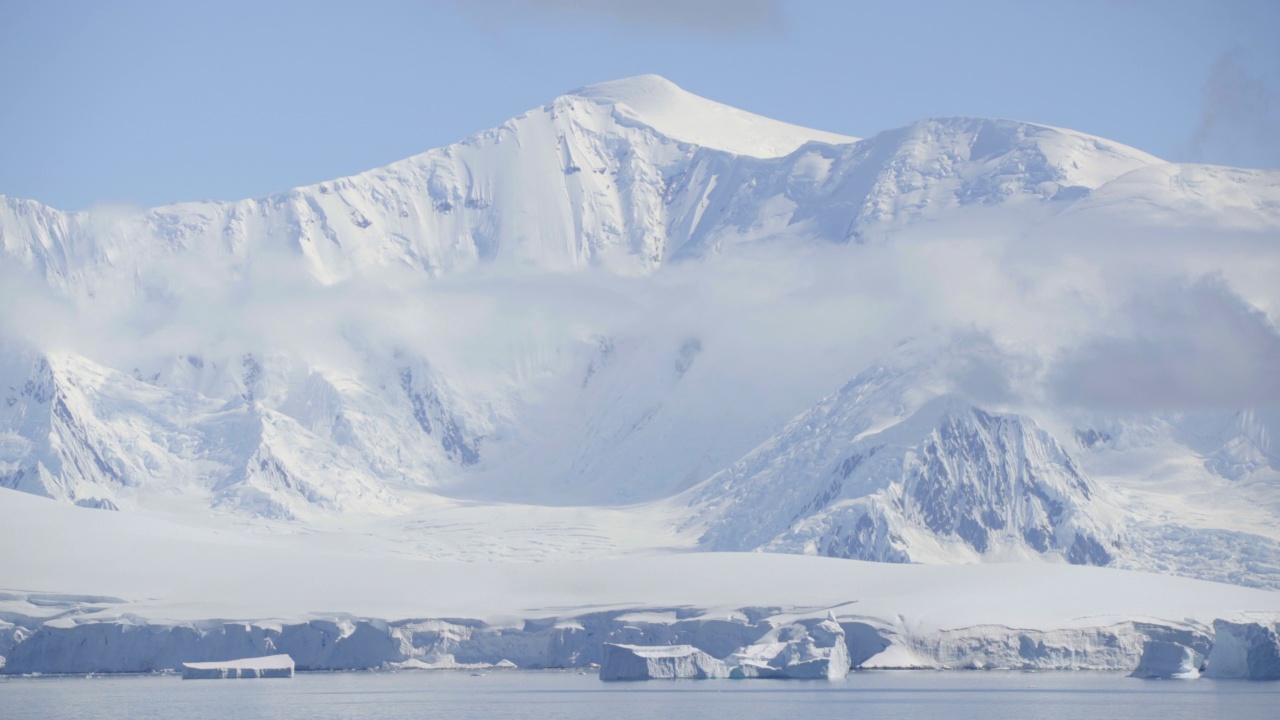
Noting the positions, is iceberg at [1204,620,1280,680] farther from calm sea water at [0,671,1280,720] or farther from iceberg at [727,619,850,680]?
iceberg at [727,619,850,680]

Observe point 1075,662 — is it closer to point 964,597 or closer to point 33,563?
point 964,597

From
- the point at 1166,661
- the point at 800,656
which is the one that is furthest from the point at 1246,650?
the point at 800,656

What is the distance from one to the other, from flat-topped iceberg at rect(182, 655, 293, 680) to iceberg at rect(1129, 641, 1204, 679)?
A: 55281mm

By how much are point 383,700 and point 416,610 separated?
108ft

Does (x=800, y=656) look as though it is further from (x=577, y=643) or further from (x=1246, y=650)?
(x=1246, y=650)

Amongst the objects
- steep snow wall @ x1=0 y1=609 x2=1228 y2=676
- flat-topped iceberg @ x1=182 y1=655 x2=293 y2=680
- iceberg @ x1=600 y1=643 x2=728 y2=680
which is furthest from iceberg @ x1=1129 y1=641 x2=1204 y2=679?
flat-topped iceberg @ x1=182 y1=655 x2=293 y2=680

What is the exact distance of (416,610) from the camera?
143625 mm

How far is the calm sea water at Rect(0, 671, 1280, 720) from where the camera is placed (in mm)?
99062

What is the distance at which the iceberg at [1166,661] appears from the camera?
11950 centimetres

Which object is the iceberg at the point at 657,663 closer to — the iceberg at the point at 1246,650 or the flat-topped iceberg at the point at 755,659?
the flat-topped iceberg at the point at 755,659

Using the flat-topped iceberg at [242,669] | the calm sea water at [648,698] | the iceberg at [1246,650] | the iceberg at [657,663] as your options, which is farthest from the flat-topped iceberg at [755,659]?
the iceberg at [1246,650]

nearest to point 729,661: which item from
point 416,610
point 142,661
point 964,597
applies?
point 964,597

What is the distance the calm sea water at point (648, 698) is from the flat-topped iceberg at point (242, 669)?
2.23 ft

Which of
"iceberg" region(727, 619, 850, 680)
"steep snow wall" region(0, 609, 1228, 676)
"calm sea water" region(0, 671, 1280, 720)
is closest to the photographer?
"calm sea water" region(0, 671, 1280, 720)
